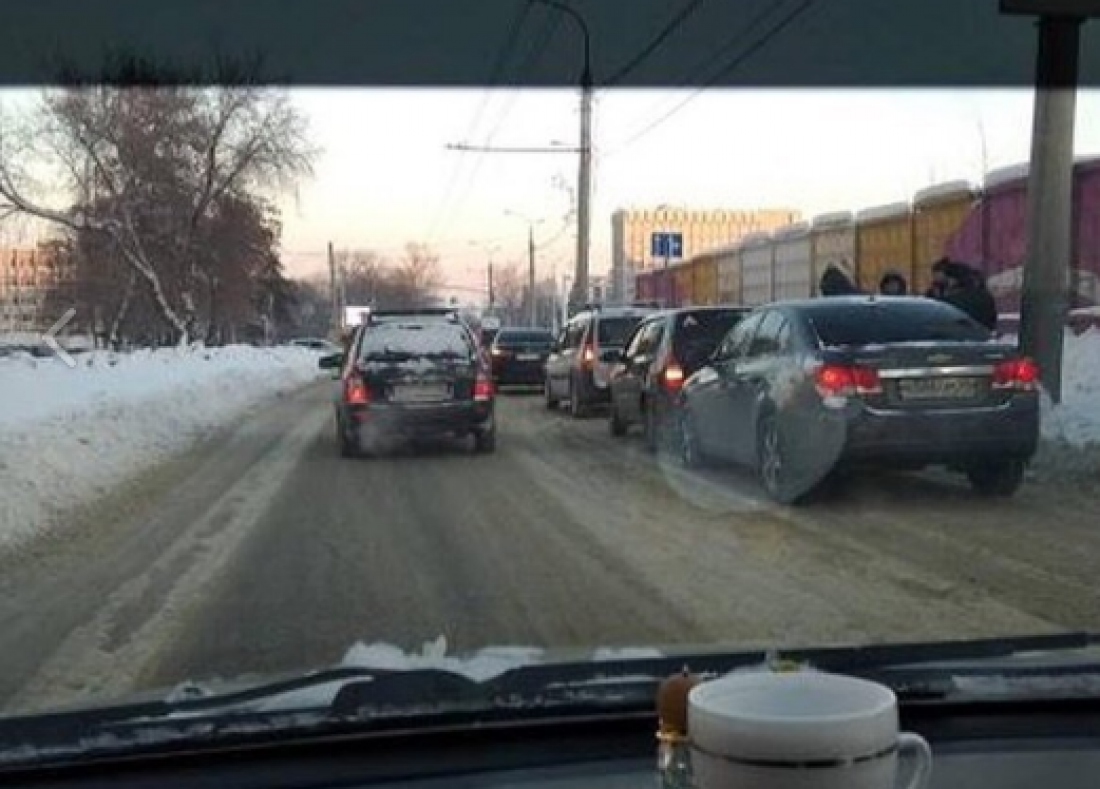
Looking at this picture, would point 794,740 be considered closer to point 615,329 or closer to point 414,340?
point 414,340

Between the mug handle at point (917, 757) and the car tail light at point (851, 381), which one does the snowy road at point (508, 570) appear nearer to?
the car tail light at point (851, 381)

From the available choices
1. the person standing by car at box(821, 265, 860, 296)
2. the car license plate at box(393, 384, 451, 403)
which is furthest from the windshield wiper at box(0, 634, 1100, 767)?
the person standing by car at box(821, 265, 860, 296)

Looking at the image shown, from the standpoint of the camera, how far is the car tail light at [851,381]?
37.3ft

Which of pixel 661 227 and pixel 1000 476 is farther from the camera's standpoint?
pixel 661 227

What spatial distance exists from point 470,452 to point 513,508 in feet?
17.5

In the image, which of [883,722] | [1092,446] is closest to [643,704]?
[883,722]

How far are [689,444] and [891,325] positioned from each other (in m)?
3.35

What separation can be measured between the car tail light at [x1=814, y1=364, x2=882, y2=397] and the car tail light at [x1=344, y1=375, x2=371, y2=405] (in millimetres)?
6870

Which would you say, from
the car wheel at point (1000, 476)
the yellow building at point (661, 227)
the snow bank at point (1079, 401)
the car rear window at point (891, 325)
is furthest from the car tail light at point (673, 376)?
the yellow building at point (661, 227)

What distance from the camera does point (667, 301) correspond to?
49.3m

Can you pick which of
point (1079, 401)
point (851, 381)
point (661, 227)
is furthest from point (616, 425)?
point (661, 227)

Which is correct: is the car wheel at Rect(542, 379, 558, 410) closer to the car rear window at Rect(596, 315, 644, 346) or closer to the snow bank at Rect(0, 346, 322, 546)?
the car rear window at Rect(596, 315, 644, 346)

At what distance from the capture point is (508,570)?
30.0 ft

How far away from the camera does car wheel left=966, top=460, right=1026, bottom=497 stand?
39.5 ft
